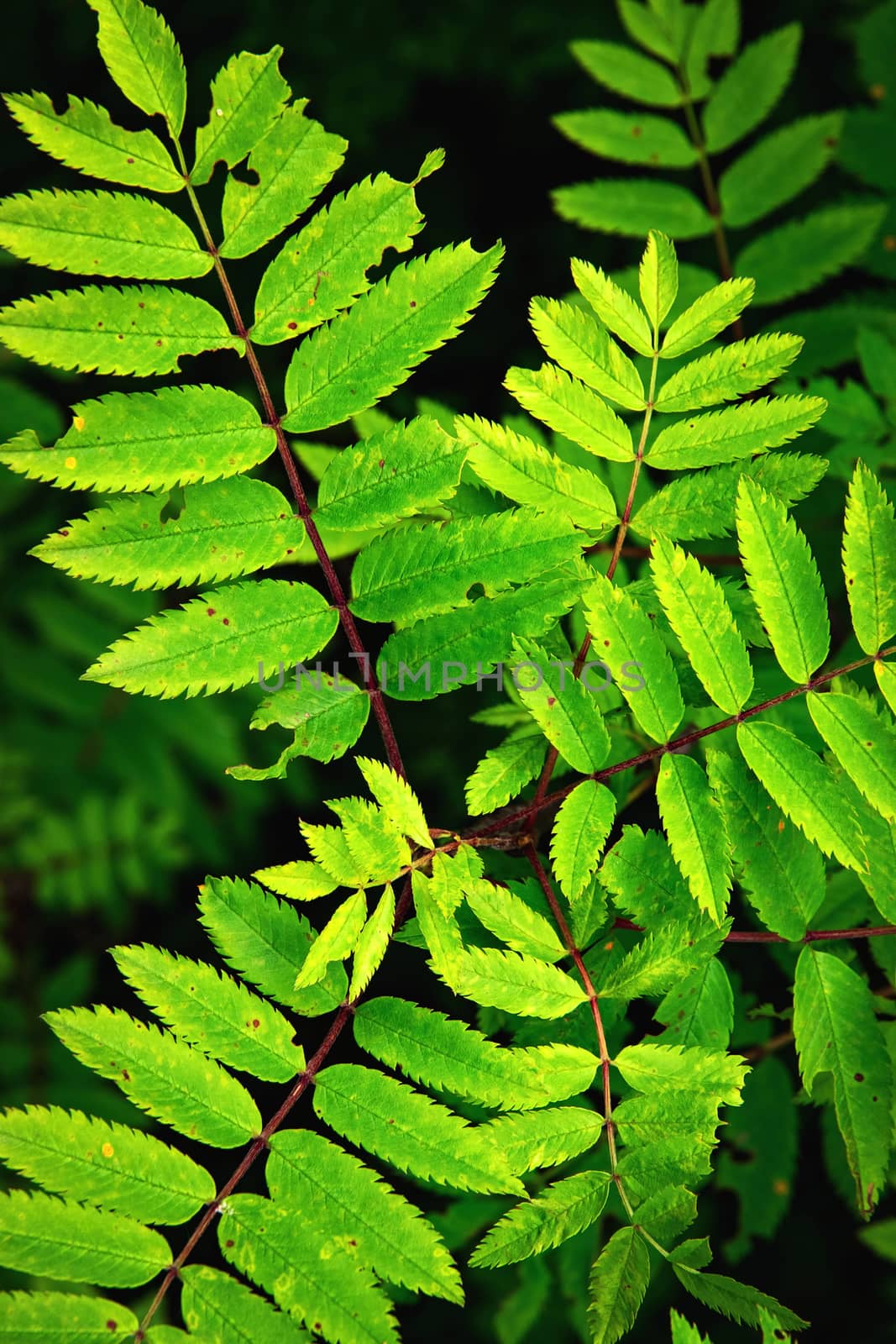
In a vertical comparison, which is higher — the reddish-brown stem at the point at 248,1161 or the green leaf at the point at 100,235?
the green leaf at the point at 100,235

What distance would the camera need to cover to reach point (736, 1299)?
4.02 feet

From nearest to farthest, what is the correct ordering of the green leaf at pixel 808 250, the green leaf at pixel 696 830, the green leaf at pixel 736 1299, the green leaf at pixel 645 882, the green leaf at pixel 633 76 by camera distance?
the green leaf at pixel 736 1299 < the green leaf at pixel 696 830 < the green leaf at pixel 645 882 < the green leaf at pixel 808 250 < the green leaf at pixel 633 76

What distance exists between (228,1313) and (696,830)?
86 centimetres

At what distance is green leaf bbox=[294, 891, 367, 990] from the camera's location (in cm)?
128

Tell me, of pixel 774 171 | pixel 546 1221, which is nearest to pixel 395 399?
pixel 774 171

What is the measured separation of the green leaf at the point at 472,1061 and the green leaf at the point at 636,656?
450 mm

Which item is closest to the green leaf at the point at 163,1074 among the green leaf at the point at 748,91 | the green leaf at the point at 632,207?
the green leaf at the point at 632,207

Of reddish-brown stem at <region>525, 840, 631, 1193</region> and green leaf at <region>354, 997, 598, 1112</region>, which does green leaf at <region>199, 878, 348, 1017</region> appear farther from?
reddish-brown stem at <region>525, 840, 631, 1193</region>

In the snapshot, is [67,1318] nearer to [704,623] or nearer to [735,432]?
[704,623]

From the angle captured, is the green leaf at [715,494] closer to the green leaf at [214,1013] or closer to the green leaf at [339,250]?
the green leaf at [339,250]

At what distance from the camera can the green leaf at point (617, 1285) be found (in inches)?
49.3

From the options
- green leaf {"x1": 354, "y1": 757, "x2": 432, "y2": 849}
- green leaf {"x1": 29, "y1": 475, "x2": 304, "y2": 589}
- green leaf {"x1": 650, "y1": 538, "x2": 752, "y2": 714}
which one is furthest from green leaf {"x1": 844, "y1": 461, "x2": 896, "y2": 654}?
green leaf {"x1": 29, "y1": 475, "x2": 304, "y2": 589}

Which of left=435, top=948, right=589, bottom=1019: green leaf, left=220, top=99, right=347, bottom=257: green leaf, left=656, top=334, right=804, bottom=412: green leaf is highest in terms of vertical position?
left=220, top=99, right=347, bottom=257: green leaf

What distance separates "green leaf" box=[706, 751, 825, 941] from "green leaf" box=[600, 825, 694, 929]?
95 millimetres
